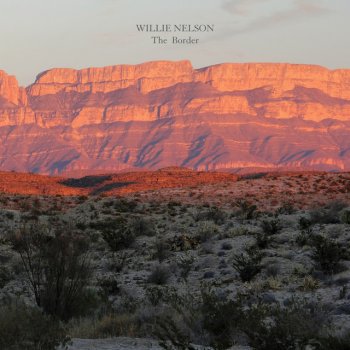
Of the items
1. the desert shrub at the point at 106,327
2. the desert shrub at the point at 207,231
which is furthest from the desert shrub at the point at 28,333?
the desert shrub at the point at 207,231

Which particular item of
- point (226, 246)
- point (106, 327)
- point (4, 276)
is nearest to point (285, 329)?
point (106, 327)

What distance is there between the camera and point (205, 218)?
35250mm

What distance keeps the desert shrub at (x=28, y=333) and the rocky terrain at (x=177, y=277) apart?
25mm

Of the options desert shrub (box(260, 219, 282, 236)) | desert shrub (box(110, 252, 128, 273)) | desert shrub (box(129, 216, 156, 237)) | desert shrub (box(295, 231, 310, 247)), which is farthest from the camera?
desert shrub (box(129, 216, 156, 237))

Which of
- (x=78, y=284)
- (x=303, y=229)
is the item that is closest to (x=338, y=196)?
(x=303, y=229)

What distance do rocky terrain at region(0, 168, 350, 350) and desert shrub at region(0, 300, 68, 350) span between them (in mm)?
25

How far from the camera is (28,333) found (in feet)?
34.7

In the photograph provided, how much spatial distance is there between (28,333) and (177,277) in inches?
424

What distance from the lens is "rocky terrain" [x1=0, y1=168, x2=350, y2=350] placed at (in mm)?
11266

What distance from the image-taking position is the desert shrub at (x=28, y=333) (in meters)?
10.1

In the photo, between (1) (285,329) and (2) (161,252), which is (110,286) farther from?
(1) (285,329)

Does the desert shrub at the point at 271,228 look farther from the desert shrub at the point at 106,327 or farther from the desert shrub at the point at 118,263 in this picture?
the desert shrub at the point at 106,327

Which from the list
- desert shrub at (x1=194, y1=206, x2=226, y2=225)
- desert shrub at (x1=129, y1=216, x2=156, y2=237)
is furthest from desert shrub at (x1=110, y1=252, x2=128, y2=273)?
desert shrub at (x1=194, y1=206, x2=226, y2=225)

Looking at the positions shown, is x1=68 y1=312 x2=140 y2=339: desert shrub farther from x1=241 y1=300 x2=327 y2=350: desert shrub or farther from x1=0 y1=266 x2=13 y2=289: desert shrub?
x1=0 y1=266 x2=13 y2=289: desert shrub
